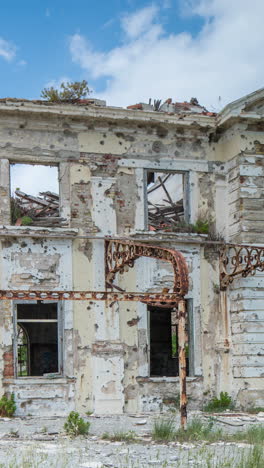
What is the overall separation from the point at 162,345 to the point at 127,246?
7.23m

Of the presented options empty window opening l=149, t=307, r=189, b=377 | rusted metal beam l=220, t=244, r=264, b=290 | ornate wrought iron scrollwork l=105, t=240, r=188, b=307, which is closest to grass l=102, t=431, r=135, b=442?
ornate wrought iron scrollwork l=105, t=240, r=188, b=307

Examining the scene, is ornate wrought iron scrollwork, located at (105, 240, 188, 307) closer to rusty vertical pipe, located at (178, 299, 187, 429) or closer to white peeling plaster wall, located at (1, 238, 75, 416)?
rusty vertical pipe, located at (178, 299, 187, 429)

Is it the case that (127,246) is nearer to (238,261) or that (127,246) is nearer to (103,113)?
(238,261)

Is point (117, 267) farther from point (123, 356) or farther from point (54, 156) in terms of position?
point (54, 156)

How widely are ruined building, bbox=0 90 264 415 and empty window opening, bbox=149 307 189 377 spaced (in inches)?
179

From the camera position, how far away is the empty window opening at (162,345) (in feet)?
65.5

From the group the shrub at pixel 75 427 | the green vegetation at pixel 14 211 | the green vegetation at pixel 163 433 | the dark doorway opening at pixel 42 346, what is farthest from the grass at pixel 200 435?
the dark doorway opening at pixel 42 346

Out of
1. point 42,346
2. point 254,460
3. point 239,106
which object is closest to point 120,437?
point 254,460

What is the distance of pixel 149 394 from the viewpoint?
1447 cm

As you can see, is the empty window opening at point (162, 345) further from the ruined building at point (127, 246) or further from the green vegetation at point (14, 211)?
the green vegetation at point (14, 211)

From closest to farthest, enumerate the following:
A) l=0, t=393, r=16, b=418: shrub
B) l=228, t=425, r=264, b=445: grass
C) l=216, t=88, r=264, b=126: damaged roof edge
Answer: l=228, t=425, r=264, b=445: grass
l=0, t=393, r=16, b=418: shrub
l=216, t=88, r=264, b=126: damaged roof edge

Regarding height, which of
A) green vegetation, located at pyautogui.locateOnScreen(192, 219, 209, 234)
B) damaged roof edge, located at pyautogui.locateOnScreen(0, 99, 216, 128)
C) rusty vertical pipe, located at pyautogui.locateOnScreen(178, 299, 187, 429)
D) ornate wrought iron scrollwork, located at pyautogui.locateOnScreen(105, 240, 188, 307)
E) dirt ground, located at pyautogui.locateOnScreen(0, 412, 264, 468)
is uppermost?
damaged roof edge, located at pyautogui.locateOnScreen(0, 99, 216, 128)

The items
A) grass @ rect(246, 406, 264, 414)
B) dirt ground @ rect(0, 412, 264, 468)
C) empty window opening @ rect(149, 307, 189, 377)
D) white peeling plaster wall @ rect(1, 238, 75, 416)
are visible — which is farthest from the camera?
empty window opening @ rect(149, 307, 189, 377)

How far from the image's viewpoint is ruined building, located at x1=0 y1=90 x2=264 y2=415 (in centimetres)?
1420
